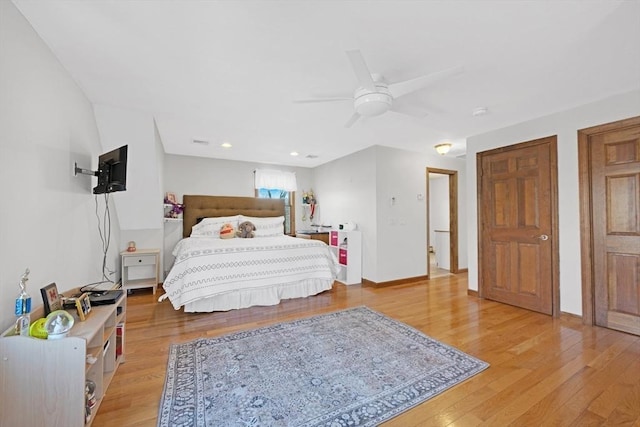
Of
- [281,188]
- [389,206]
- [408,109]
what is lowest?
[389,206]

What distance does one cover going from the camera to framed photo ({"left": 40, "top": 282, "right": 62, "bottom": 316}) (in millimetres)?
1552

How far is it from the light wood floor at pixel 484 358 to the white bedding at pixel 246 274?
173 millimetres

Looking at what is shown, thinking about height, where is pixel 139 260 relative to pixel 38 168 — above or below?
below

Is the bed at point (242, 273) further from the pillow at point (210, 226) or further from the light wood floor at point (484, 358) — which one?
the light wood floor at point (484, 358)

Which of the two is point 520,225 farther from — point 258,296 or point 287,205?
point 287,205

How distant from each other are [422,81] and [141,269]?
15.0ft

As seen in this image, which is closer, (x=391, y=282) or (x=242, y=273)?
(x=242, y=273)

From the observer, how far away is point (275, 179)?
573 cm

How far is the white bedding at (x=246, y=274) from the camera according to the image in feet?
10.2

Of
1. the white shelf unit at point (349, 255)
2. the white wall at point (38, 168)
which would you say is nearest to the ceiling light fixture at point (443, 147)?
the white shelf unit at point (349, 255)

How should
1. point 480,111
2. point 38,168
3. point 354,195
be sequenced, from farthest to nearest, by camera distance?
point 354,195
point 480,111
point 38,168

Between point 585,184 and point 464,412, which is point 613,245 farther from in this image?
point 464,412

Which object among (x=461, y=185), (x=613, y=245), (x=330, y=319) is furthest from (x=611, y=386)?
(x=461, y=185)

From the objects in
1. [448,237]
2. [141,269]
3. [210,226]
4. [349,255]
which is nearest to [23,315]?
[141,269]
